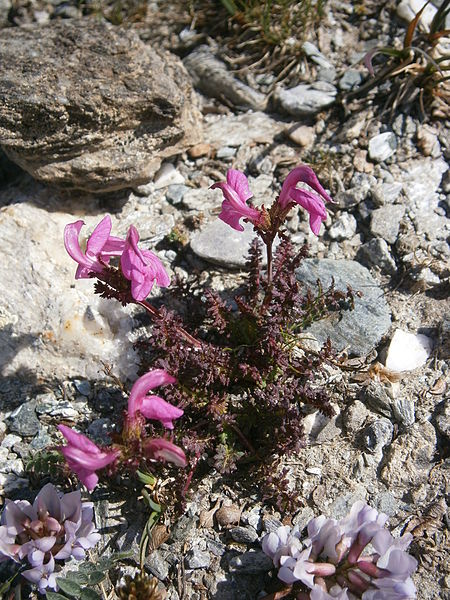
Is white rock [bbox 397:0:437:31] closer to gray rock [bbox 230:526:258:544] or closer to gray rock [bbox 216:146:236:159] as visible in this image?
gray rock [bbox 216:146:236:159]

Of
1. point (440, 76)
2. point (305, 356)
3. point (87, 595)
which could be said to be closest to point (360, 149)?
point (440, 76)

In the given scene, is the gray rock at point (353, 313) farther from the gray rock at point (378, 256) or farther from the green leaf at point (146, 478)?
the green leaf at point (146, 478)

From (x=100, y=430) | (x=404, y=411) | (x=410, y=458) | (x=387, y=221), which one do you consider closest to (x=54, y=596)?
(x=100, y=430)

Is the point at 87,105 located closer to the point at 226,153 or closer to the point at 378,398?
the point at 226,153

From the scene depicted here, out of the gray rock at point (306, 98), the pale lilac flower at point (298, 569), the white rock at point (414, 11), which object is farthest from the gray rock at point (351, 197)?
the pale lilac flower at point (298, 569)

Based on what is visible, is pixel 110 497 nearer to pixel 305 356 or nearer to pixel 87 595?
pixel 87 595

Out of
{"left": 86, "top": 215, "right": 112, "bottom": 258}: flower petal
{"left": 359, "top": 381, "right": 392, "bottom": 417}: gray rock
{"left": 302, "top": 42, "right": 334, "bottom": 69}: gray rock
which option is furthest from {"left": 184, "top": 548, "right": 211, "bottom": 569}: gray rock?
{"left": 302, "top": 42, "right": 334, "bottom": 69}: gray rock
